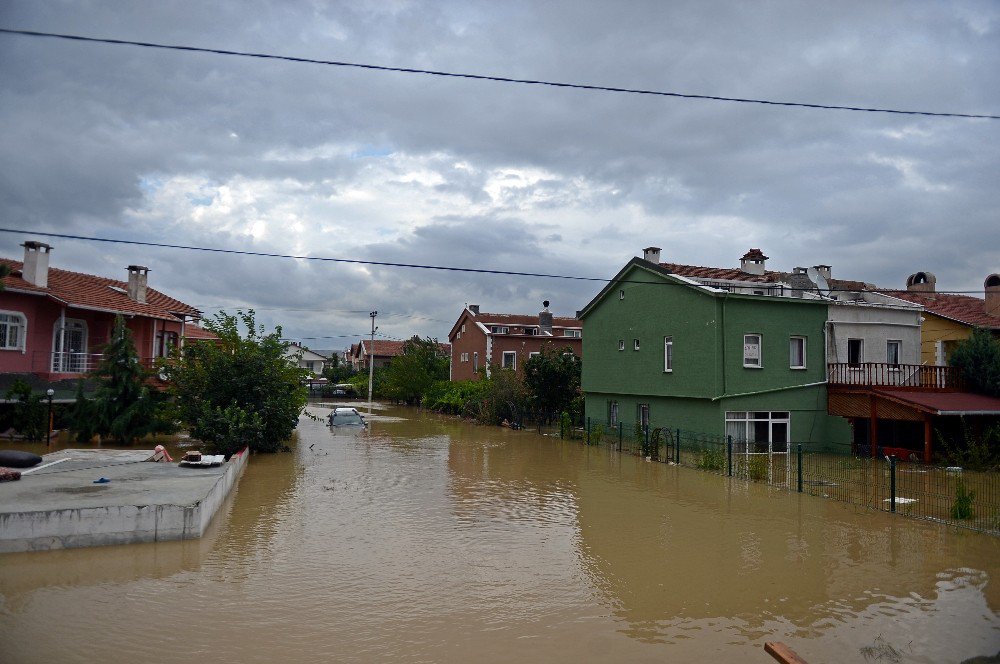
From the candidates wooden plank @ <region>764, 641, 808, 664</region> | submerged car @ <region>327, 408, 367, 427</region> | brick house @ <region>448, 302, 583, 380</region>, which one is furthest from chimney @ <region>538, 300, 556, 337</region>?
wooden plank @ <region>764, 641, 808, 664</region>

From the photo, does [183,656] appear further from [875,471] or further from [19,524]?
[875,471]

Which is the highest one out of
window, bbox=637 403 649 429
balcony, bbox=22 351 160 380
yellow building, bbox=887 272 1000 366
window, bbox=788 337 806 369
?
yellow building, bbox=887 272 1000 366

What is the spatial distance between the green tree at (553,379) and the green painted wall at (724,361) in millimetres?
7989

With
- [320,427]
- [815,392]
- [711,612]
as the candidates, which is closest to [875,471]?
[815,392]

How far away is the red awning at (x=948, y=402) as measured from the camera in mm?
21422

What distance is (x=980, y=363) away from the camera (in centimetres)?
2467

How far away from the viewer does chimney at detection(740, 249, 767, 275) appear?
1247 inches

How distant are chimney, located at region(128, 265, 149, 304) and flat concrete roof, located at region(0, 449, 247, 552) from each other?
51.2 feet

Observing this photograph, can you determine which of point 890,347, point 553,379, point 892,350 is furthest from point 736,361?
point 553,379

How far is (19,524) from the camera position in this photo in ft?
35.0

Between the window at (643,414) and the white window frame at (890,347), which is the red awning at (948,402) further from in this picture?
the window at (643,414)

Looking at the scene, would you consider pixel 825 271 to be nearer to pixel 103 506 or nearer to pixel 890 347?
pixel 890 347

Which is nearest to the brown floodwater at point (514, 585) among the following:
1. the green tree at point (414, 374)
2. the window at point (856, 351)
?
the window at point (856, 351)

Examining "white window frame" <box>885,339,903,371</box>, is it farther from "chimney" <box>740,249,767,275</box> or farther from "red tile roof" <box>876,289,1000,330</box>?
"chimney" <box>740,249,767,275</box>
